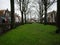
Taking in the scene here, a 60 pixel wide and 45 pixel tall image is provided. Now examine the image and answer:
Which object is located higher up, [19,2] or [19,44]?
[19,2]

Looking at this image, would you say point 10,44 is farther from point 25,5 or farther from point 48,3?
point 25,5

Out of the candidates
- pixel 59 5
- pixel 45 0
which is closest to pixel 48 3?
pixel 45 0

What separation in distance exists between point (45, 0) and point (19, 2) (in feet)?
23.7

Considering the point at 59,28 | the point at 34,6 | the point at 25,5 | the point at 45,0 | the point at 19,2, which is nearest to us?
the point at 59,28

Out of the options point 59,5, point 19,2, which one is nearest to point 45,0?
point 19,2

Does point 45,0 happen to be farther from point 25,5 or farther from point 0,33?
point 0,33

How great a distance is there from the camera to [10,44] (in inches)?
463

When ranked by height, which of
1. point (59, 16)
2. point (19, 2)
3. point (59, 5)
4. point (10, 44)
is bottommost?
point (10, 44)

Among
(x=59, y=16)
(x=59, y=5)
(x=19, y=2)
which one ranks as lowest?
(x=59, y=16)

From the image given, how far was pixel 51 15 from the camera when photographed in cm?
10831

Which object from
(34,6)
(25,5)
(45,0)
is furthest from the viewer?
(34,6)

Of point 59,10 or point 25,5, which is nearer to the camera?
point 59,10

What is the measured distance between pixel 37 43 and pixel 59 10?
5.68 meters

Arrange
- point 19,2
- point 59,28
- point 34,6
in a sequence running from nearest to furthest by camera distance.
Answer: point 59,28
point 19,2
point 34,6
